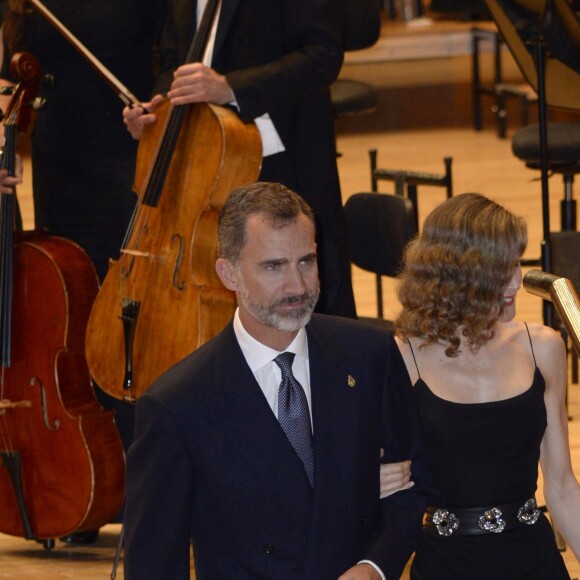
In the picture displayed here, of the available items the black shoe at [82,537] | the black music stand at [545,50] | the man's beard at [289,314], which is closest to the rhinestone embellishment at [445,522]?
the man's beard at [289,314]

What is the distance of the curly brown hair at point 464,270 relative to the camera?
2.72m

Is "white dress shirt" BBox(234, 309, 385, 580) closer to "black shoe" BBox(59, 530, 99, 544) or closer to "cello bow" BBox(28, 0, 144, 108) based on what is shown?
"cello bow" BBox(28, 0, 144, 108)

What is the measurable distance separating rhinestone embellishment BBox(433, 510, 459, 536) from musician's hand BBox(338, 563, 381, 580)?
0.46m

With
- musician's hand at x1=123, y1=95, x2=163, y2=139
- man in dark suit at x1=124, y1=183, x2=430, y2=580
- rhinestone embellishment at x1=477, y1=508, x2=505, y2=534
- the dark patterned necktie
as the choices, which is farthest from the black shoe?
the dark patterned necktie

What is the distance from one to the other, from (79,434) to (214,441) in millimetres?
1455

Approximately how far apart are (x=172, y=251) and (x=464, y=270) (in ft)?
3.00

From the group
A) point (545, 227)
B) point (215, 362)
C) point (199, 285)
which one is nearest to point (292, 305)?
point (215, 362)

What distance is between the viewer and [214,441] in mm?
2221

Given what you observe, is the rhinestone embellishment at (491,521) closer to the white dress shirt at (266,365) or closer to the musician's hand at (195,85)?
the white dress shirt at (266,365)

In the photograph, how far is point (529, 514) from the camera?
2.67m

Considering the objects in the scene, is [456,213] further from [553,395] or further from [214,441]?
[214,441]

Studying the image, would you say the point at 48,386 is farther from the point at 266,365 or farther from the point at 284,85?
the point at 266,365

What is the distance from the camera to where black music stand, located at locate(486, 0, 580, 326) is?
376cm

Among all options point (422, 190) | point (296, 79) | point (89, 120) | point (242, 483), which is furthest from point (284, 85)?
point (422, 190)
